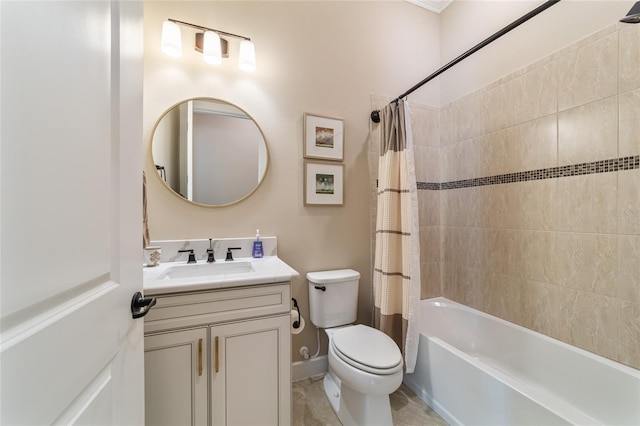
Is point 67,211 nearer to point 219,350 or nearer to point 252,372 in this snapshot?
point 219,350

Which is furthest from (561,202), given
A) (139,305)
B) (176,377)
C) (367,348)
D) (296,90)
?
(176,377)

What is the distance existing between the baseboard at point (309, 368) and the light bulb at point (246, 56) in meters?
2.07

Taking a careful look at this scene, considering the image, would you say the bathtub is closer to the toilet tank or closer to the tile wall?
the tile wall

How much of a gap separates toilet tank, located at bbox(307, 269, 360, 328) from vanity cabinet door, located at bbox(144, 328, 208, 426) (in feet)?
2.48

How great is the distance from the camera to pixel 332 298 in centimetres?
164

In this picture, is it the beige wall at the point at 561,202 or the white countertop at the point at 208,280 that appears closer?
the white countertop at the point at 208,280

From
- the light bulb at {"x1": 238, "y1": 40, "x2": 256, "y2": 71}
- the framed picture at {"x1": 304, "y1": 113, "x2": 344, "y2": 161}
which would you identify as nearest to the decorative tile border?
the framed picture at {"x1": 304, "y1": 113, "x2": 344, "y2": 161}

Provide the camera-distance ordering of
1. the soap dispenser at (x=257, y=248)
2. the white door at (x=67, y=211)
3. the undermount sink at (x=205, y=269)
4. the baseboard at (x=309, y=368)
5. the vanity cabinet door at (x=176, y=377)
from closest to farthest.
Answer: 1. the white door at (x=67, y=211)
2. the vanity cabinet door at (x=176, y=377)
3. the undermount sink at (x=205, y=269)
4. the soap dispenser at (x=257, y=248)
5. the baseboard at (x=309, y=368)

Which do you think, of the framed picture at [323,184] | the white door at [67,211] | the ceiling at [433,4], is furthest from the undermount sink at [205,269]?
the ceiling at [433,4]

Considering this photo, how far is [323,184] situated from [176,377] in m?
1.37

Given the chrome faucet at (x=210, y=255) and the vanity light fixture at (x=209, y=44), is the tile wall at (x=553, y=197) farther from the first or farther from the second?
the chrome faucet at (x=210, y=255)

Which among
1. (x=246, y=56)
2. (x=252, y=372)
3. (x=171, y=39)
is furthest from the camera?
(x=246, y=56)

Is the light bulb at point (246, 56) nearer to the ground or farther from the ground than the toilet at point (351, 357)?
farther from the ground

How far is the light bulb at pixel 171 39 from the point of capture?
139 cm
